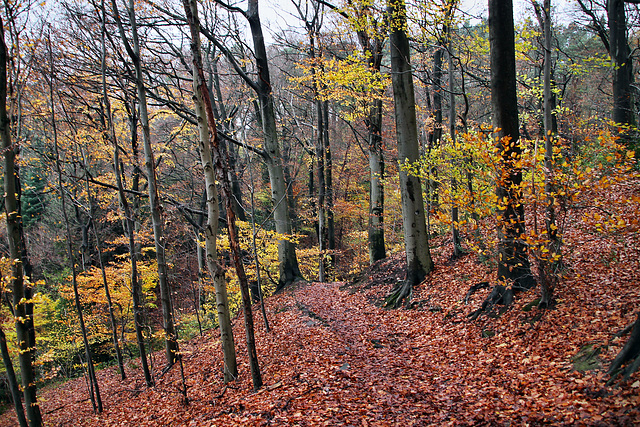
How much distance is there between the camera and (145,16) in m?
9.40

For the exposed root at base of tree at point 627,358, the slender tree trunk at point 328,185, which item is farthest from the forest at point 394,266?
the slender tree trunk at point 328,185

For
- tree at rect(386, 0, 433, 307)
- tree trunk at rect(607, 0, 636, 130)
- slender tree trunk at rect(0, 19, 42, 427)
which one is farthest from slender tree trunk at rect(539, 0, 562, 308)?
slender tree trunk at rect(0, 19, 42, 427)

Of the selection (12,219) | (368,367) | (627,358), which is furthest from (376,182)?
(12,219)

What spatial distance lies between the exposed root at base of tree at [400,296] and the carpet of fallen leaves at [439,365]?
0.30 m

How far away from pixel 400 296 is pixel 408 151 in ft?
11.3

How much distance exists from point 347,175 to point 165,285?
14295mm

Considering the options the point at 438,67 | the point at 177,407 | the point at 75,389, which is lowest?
the point at 75,389

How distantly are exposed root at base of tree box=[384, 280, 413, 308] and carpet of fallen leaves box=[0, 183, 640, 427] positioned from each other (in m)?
0.30

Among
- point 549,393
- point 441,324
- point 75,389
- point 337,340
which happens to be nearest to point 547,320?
point 549,393

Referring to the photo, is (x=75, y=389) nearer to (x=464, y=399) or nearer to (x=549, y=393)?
(x=464, y=399)

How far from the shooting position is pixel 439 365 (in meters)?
5.06

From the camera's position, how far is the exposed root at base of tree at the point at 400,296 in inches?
320

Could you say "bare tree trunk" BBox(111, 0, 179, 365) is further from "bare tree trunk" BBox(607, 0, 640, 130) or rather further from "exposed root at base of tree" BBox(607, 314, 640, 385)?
"bare tree trunk" BBox(607, 0, 640, 130)

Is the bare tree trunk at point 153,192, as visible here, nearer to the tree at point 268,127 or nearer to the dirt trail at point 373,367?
the dirt trail at point 373,367
